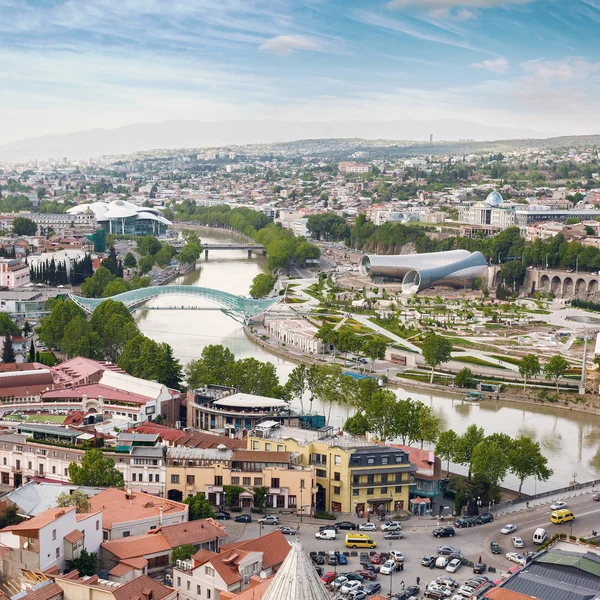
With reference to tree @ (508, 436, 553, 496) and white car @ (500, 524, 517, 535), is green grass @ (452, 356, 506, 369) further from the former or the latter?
white car @ (500, 524, 517, 535)

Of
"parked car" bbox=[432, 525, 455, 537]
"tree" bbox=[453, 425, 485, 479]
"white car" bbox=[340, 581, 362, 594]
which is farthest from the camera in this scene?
"tree" bbox=[453, 425, 485, 479]

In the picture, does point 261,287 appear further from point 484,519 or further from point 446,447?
point 484,519

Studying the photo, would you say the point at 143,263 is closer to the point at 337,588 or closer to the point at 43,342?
the point at 43,342

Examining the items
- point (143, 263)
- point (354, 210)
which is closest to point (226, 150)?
point (354, 210)

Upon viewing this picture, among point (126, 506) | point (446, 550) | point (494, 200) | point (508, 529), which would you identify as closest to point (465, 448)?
point (508, 529)

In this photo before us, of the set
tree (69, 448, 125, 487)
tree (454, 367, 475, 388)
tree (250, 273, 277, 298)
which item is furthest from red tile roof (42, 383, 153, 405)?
tree (250, 273, 277, 298)
